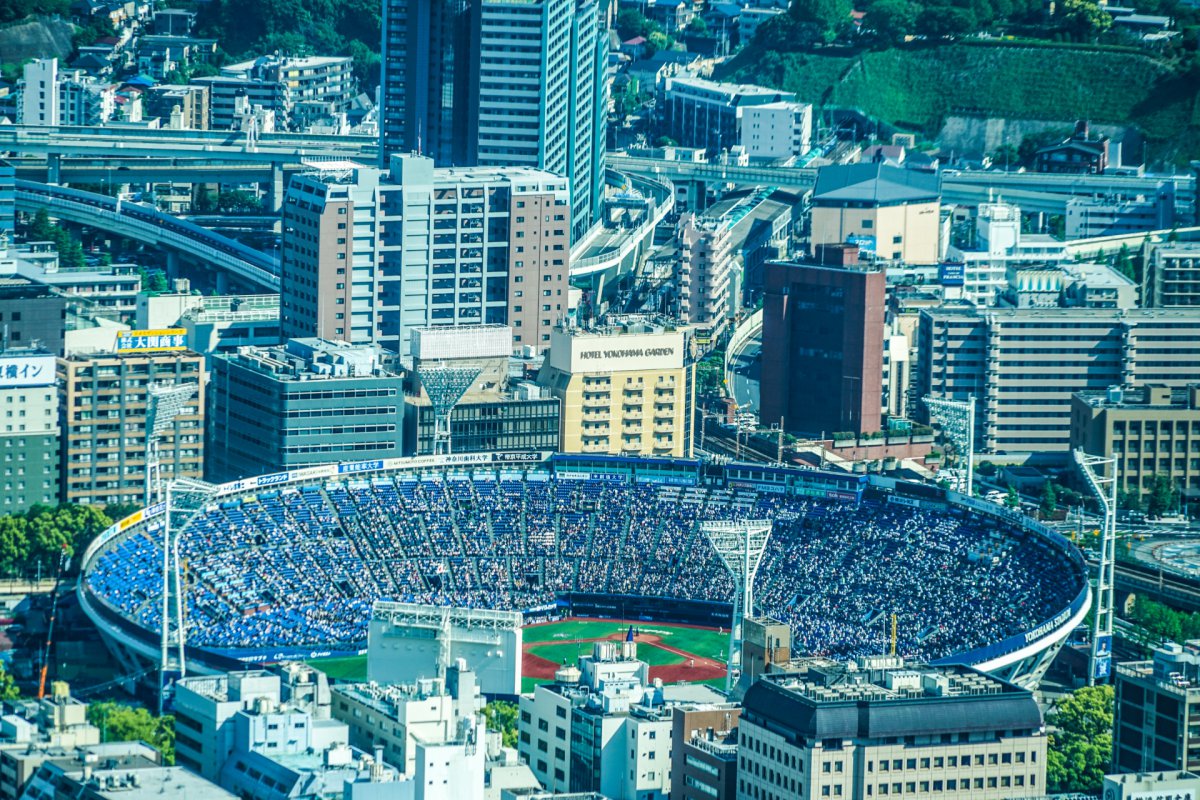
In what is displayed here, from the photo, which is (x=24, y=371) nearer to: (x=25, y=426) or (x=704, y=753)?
(x=25, y=426)

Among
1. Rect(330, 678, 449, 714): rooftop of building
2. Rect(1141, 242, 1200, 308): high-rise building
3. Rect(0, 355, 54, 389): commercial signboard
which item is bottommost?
Rect(330, 678, 449, 714): rooftop of building

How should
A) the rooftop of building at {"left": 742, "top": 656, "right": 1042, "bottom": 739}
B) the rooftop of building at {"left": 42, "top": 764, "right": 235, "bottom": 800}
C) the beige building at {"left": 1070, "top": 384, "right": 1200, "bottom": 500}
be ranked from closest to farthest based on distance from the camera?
the rooftop of building at {"left": 42, "top": 764, "right": 235, "bottom": 800}
the rooftop of building at {"left": 742, "top": 656, "right": 1042, "bottom": 739}
the beige building at {"left": 1070, "top": 384, "right": 1200, "bottom": 500}

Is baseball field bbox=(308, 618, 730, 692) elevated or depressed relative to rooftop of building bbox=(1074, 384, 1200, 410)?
depressed

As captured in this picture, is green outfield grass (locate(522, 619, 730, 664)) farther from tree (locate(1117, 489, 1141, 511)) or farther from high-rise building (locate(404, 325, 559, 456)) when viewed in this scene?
tree (locate(1117, 489, 1141, 511))

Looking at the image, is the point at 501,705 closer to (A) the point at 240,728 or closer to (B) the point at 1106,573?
(A) the point at 240,728

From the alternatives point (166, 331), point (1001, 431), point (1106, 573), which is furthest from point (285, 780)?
point (1001, 431)

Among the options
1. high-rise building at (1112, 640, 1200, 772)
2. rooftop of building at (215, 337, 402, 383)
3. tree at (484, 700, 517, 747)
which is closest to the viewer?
high-rise building at (1112, 640, 1200, 772)

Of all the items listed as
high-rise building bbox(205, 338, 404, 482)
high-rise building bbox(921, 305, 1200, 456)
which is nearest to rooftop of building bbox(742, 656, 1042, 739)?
high-rise building bbox(205, 338, 404, 482)
